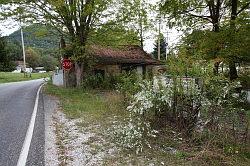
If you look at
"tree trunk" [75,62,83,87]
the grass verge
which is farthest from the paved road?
"tree trunk" [75,62,83,87]

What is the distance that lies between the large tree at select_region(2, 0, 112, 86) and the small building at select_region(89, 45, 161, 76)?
7.07m

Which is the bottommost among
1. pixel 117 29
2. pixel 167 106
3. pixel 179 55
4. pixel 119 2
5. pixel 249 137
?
pixel 249 137

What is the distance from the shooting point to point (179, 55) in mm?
9398

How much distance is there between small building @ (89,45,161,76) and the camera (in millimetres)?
34031

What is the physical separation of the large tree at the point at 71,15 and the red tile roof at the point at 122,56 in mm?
7872

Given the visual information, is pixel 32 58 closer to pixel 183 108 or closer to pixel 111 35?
pixel 111 35

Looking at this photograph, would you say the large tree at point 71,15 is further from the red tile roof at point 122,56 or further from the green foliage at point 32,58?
the green foliage at point 32,58

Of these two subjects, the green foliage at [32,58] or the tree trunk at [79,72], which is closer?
the tree trunk at [79,72]

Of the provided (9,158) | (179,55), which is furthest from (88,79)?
(9,158)

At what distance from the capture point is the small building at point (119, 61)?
112 feet

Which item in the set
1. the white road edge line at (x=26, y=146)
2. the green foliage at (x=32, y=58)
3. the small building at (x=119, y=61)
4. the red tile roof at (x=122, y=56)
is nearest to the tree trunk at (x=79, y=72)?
the small building at (x=119, y=61)

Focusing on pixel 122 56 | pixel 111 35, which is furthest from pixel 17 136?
pixel 122 56

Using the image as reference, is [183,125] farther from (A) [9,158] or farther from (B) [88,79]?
(B) [88,79]

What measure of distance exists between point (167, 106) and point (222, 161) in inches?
101
